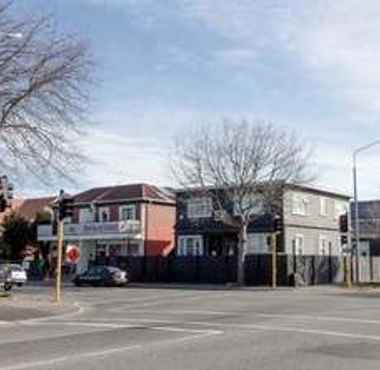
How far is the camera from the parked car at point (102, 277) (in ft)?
182

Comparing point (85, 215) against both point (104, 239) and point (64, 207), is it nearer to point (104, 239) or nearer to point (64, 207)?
point (104, 239)

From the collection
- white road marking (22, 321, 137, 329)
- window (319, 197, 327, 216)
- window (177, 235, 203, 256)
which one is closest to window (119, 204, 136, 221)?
window (177, 235, 203, 256)

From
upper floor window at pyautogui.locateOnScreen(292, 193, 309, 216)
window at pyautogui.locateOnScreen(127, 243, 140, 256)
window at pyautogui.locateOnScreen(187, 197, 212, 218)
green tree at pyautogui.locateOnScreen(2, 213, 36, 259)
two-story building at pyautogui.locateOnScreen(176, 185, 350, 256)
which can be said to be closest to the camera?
two-story building at pyautogui.locateOnScreen(176, 185, 350, 256)

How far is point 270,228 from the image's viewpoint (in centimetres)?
6291

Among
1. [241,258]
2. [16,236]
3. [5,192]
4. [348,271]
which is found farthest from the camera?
[16,236]

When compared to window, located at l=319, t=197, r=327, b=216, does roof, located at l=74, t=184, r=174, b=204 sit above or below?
above

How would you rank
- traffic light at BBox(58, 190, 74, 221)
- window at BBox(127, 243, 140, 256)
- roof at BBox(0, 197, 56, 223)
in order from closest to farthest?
traffic light at BBox(58, 190, 74, 221)
window at BBox(127, 243, 140, 256)
roof at BBox(0, 197, 56, 223)

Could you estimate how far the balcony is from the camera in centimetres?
7138

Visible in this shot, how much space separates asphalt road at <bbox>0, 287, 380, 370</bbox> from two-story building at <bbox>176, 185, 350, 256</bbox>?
35311mm

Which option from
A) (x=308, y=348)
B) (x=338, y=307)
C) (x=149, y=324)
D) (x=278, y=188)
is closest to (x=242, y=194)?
(x=278, y=188)

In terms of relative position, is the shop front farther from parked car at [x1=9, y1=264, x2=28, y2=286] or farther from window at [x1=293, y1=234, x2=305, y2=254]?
window at [x1=293, y1=234, x2=305, y2=254]

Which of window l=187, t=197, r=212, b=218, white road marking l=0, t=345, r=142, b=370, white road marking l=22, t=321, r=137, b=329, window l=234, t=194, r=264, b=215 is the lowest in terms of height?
white road marking l=0, t=345, r=142, b=370

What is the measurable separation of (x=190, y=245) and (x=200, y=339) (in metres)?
51.4

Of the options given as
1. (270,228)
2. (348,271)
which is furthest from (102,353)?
(270,228)
